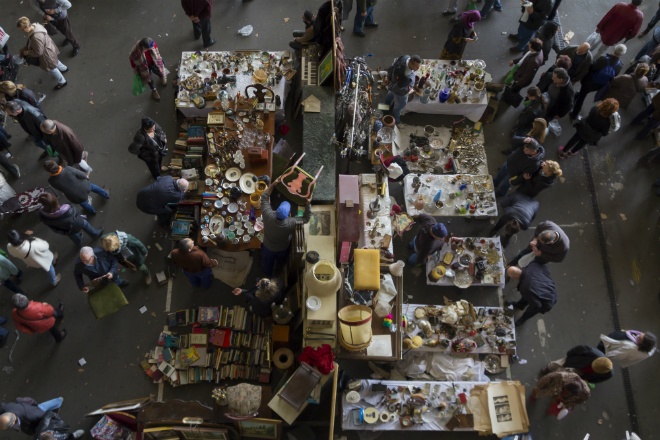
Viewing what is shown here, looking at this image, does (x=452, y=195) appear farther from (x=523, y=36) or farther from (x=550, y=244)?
(x=523, y=36)

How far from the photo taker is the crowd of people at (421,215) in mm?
6133

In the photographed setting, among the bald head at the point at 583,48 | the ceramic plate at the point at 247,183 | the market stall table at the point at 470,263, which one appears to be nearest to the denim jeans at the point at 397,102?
the market stall table at the point at 470,263

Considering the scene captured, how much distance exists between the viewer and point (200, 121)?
8844mm

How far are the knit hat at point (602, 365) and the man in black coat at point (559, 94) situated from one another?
5263mm

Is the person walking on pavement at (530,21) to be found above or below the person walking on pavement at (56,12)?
above

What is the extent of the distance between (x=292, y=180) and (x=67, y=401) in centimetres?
541

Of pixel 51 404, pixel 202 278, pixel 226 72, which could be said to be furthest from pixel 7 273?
pixel 226 72

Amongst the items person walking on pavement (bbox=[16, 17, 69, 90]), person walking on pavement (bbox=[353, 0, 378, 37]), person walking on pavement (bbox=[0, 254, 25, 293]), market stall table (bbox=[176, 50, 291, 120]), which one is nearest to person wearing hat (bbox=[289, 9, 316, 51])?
market stall table (bbox=[176, 50, 291, 120])

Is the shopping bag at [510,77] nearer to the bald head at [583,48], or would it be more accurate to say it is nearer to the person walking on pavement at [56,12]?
the bald head at [583,48]

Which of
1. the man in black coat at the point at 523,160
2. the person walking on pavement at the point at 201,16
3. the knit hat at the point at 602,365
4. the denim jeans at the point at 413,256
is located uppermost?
the person walking on pavement at the point at 201,16

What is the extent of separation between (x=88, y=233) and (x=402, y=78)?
23.1 ft

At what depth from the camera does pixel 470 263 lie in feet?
24.6

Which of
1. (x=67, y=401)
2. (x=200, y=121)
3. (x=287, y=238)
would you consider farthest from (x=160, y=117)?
(x=67, y=401)

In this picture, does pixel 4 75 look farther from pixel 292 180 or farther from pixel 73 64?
pixel 292 180
